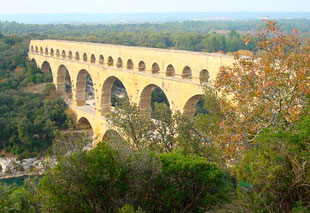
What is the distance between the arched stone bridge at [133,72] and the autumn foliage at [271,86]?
3.48 metres

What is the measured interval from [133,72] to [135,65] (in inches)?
20.4

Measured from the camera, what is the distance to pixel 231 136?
7375 millimetres

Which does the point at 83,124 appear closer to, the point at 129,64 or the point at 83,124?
the point at 83,124

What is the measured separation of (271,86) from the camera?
7074mm

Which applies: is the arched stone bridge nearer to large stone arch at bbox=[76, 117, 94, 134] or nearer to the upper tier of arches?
the upper tier of arches

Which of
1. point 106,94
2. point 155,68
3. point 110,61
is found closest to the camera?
point 155,68

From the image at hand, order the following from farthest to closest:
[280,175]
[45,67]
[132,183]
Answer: [45,67] → [132,183] → [280,175]

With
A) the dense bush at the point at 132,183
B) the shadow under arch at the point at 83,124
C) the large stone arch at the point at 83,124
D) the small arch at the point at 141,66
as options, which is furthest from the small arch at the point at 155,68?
the large stone arch at the point at 83,124

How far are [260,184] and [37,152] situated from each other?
1924 cm

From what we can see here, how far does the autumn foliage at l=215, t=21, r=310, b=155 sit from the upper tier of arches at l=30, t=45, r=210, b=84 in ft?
11.4

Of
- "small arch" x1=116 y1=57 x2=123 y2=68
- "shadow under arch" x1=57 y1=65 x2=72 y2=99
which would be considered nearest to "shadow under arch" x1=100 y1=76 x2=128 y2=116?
"small arch" x1=116 y1=57 x2=123 y2=68

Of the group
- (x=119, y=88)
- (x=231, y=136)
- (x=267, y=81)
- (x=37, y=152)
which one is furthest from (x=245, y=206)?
(x=119, y=88)

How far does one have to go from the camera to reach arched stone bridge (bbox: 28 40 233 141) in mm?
13750

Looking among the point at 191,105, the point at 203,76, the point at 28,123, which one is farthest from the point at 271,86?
the point at 28,123
